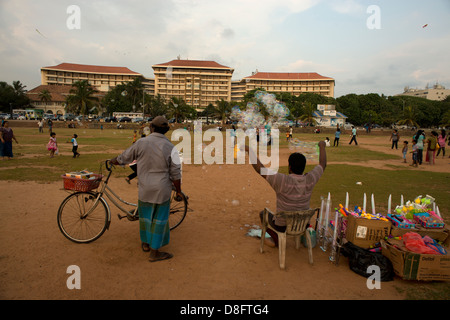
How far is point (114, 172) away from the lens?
1098 cm

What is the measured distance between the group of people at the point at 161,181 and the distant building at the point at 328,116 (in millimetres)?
73546

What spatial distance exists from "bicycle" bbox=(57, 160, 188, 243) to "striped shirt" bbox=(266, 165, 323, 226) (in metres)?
1.58

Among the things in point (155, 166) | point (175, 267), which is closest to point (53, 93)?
point (155, 166)

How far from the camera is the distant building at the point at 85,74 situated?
105 meters

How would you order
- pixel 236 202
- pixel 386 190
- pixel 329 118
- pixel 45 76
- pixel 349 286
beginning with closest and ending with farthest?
pixel 349 286 < pixel 236 202 < pixel 386 190 < pixel 329 118 < pixel 45 76

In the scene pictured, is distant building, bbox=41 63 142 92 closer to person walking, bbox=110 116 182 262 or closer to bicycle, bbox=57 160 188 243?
bicycle, bbox=57 160 188 243

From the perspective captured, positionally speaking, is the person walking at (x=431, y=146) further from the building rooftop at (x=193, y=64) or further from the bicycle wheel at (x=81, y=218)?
the building rooftop at (x=193, y=64)

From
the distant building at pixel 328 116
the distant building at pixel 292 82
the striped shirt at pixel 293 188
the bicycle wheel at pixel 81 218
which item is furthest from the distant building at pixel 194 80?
the striped shirt at pixel 293 188

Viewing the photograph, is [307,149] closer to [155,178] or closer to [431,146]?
[431,146]

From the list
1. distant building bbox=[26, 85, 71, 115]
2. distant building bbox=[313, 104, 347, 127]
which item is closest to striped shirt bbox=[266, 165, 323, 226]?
distant building bbox=[313, 104, 347, 127]

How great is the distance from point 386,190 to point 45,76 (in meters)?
125

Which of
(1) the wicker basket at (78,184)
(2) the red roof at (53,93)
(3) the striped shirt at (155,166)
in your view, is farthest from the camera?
(2) the red roof at (53,93)
